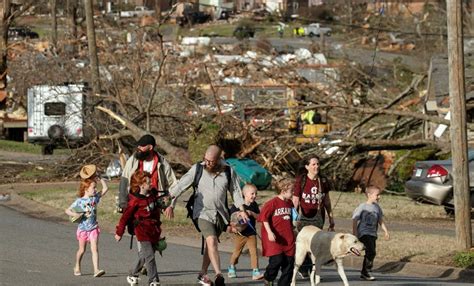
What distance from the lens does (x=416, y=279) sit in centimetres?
1448

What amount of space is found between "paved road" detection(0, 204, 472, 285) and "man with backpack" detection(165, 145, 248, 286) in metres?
1.01

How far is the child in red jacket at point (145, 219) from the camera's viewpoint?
40.0ft

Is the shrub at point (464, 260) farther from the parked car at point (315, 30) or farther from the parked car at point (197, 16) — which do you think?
the parked car at point (197, 16)

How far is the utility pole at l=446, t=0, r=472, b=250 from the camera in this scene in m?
15.9

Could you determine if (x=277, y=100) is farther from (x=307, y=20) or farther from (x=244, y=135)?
(x=307, y=20)

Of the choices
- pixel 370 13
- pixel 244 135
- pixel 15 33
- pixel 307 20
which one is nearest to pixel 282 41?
pixel 307 20

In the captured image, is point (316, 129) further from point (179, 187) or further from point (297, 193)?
point (179, 187)

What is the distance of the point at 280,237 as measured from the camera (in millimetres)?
12000

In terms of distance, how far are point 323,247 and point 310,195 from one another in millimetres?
1660

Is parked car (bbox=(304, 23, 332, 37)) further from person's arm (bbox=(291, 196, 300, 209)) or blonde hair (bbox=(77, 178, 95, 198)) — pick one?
blonde hair (bbox=(77, 178, 95, 198))

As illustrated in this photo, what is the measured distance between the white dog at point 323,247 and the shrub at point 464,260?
3618mm

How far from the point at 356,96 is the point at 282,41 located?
45402 mm

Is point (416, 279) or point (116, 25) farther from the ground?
point (116, 25)

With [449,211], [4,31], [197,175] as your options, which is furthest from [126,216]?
[4,31]
